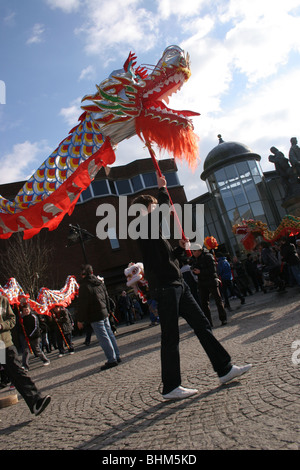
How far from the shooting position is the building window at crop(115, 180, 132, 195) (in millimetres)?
32250

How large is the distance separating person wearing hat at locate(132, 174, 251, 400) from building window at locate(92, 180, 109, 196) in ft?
89.1

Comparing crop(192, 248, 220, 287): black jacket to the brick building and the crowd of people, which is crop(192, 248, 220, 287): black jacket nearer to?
the crowd of people

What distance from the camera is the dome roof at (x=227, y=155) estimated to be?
2377 centimetres

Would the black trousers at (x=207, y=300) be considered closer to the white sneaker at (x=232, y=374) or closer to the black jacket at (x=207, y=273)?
the black jacket at (x=207, y=273)

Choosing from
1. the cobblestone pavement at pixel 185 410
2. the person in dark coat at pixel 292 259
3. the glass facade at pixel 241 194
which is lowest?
the cobblestone pavement at pixel 185 410

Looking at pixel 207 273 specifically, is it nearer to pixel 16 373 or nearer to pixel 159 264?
pixel 159 264

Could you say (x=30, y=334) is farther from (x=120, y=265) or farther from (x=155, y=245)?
→ (x=120, y=265)

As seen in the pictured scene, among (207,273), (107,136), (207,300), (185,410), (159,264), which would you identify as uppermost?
(107,136)

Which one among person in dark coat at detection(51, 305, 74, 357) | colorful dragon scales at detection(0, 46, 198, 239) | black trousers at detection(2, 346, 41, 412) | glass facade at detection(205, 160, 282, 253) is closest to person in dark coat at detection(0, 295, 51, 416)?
black trousers at detection(2, 346, 41, 412)

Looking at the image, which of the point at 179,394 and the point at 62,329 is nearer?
the point at 179,394

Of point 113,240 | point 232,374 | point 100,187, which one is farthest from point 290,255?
point 100,187

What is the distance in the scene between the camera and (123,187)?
32.4 m

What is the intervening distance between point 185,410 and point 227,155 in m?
22.0

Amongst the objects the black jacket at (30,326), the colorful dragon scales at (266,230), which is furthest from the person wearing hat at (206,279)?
the colorful dragon scales at (266,230)
